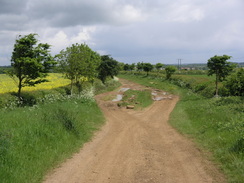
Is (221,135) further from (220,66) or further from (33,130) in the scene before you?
(220,66)

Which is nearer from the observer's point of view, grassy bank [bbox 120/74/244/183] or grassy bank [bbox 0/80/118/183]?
grassy bank [bbox 0/80/118/183]

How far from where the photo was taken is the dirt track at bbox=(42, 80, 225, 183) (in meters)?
6.06

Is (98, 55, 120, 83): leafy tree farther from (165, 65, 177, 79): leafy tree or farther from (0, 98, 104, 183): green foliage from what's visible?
(0, 98, 104, 183): green foliage

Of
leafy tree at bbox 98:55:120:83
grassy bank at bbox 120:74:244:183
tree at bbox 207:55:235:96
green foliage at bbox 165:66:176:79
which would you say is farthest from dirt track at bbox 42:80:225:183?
green foliage at bbox 165:66:176:79

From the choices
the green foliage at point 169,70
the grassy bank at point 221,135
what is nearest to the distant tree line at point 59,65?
the grassy bank at point 221,135

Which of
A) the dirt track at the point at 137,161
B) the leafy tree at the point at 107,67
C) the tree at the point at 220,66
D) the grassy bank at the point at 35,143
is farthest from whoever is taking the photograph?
the leafy tree at the point at 107,67

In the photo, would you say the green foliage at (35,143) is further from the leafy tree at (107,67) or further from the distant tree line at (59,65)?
the leafy tree at (107,67)

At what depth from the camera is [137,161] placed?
7.28 metres

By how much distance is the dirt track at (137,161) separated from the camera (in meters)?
6.06

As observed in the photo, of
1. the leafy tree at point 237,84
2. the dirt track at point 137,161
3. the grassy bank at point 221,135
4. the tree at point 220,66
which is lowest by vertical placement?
the dirt track at point 137,161

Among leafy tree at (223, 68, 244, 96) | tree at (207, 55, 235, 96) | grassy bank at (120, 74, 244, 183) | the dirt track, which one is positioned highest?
tree at (207, 55, 235, 96)

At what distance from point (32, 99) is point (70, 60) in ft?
23.3

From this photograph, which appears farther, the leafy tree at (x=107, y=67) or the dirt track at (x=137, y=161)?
the leafy tree at (x=107, y=67)

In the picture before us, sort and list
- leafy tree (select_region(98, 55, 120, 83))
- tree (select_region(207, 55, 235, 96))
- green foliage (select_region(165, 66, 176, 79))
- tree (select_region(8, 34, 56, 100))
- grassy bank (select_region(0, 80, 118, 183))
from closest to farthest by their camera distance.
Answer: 1. grassy bank (select_region(0, 80, 118, 183))
2. tree (select_region(8, 34, 56, 100))
3. tree (select_region(207, 55, 235, 96))
4. leafy tree (select_region(98, 55, 120, 83))
5. green foliage (select_region(165, 66, 176, 79))
